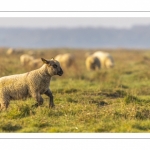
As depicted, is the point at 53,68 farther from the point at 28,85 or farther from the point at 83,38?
the point at 83,38

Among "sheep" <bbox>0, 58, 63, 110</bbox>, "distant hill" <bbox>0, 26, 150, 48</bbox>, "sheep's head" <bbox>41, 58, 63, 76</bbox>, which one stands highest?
"distant hill" <bbox>0, 26, 150, 48</bbox>

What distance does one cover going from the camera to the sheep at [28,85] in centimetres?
1073

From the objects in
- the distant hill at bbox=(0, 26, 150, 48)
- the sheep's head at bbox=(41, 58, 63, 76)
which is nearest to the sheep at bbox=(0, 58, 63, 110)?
the sheep's head at bbox=(41, 58, 63, 76)

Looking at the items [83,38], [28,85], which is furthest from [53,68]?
[83,38]

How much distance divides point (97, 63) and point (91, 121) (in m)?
23.4

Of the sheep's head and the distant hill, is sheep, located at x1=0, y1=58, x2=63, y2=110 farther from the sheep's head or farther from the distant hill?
the distant hill

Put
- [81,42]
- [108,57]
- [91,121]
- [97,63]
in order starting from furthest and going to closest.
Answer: [81,42]
[108,57]
[97,63]
[91,121]

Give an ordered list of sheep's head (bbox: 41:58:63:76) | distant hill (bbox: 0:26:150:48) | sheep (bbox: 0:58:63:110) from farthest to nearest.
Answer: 1. distant hill (bbox: 0:26:150:48)
2. sheep's head (bbox: 41:58:63:76)
3. sheep (bbox: 0:58:63:110)

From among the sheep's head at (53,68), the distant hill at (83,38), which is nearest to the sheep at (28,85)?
the sheep's head at (53,68)

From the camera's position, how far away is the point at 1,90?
1084 cm

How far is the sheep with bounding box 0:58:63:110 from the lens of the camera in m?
10.7

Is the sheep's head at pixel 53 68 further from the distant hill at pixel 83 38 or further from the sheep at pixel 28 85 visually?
the distant hill at pixel 83 38
